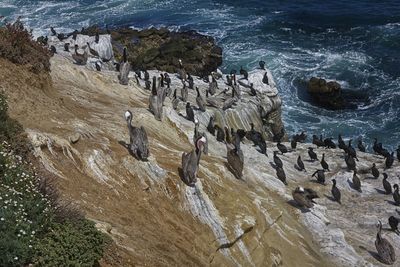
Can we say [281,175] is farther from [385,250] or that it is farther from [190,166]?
[190,166]

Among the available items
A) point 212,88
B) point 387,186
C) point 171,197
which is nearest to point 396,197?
point 387,186

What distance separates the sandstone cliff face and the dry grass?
20.0 inches

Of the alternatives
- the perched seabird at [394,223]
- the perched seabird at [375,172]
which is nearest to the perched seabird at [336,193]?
the perched seabird at [394,223]

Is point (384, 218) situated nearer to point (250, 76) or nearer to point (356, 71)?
point (250, 76)

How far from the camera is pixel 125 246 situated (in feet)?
46.6

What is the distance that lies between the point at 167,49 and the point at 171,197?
3532 centimetres

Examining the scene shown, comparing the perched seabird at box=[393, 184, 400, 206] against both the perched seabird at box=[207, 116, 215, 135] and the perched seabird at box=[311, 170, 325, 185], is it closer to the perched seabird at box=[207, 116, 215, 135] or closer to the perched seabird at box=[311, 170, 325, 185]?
the perched seabird at box=[311, 170, 325, 185]

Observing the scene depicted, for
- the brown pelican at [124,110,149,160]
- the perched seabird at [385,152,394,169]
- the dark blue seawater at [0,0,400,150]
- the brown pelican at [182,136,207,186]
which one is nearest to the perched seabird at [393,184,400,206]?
the perched seabird at [385,152,394,169]

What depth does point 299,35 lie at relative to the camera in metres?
61.6

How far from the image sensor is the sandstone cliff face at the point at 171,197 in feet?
52.2

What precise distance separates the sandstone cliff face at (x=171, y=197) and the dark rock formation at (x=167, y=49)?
23.9 meters

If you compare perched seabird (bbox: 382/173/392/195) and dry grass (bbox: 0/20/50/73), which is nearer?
dry grass (bbox: 0/20/50/73)

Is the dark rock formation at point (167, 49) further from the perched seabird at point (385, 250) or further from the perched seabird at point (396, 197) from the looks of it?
the perched seabird at point (385, 250)

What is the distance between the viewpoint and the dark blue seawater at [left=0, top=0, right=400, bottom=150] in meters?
46.7
